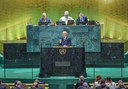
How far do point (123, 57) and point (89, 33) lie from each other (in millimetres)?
1646

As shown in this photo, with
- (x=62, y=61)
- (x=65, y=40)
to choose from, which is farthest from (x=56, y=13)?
(x=62, y=61)

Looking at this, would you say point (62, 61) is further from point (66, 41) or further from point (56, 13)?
point (56, 13)

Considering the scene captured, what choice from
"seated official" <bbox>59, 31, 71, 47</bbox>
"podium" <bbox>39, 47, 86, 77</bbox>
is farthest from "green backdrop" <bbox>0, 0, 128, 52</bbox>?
"podium" <bbox>39, 47, 86, 77</bbox>

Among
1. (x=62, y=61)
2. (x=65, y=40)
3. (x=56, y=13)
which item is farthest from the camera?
(x=56, y=13)

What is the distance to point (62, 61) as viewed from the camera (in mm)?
18984

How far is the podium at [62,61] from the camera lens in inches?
745

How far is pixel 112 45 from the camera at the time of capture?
2091 cm

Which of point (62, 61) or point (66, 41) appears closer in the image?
point (62, 61)

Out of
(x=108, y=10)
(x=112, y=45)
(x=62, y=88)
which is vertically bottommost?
(x=62, y=88)

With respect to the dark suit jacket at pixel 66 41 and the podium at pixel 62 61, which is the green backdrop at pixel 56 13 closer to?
the dark suit jacket at pixel 66 41

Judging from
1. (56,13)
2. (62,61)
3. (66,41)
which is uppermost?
(56,13)

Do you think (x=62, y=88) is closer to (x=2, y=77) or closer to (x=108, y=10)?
(x=2, y=77)

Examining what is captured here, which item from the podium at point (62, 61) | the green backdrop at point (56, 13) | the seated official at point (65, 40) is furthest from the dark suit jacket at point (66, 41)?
the green backdrop at point (56, 13)

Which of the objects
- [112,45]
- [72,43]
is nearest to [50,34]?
[72,43]
